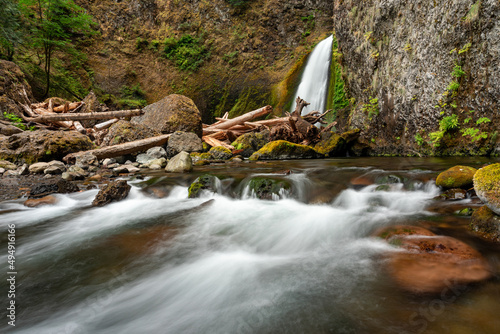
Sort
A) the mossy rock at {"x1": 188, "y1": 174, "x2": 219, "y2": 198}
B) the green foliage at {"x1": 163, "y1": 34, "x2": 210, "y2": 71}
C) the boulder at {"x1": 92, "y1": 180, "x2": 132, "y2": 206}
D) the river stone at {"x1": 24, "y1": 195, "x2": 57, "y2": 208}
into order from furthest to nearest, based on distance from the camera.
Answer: the green foliage at {"x1": 163, "y1": 34, "x2": 210, "y2": 71} < the mossy rock at {"x1": 188, "y1": 174, "x2": 219, "y2": 198} < the boulder at {"x1": 92, "y1": 180, "x2": 132, "y2": 206} < the river stone at {"x1": 24, "y1": 195, "x2": 57, "y2": 208}

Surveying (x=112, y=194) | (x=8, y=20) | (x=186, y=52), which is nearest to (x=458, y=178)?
(x=112, y=194)

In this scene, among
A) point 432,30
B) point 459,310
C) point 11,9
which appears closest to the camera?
point 459,310

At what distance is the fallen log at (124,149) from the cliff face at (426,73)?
310 inches

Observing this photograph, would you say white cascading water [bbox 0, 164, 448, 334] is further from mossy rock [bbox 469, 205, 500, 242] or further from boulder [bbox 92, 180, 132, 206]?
mossy rock [bbox 469, 205, 500, 242]

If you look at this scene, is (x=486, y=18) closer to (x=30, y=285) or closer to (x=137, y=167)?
(x=30, y=285)

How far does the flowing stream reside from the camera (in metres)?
1.52

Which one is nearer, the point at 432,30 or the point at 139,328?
the point at 139,328

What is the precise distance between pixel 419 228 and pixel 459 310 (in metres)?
1.27

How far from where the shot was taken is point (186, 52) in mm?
22422

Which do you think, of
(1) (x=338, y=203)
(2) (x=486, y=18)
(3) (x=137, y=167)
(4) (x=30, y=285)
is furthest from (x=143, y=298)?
(2) (x=486, y=18)

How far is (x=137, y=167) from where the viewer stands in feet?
25.5

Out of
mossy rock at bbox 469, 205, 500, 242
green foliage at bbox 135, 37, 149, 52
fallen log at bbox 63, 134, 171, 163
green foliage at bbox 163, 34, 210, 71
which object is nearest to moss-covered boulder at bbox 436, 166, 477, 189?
mossy rock at bbox 469, 205, 500, 242

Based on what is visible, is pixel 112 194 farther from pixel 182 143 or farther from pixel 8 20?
pixel 8 20

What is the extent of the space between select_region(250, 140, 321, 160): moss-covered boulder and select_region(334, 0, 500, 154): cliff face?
2557mm
